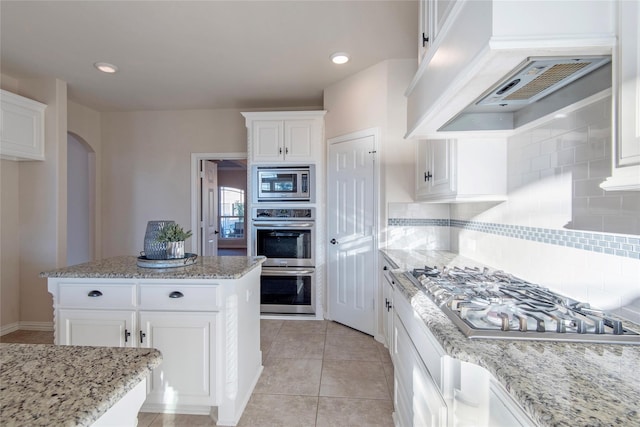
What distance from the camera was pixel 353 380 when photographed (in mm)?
2203

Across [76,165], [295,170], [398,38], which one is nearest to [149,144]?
[76,165]

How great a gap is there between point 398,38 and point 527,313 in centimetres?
234

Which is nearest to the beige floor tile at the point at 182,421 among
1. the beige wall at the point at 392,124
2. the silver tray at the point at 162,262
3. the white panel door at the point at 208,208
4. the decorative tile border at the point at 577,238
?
the silver tray at the point at 162,262

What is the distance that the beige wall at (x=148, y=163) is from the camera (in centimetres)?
418

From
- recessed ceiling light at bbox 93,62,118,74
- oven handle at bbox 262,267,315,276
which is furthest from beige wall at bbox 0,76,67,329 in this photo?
oven handle at bbox 262,267,315,276

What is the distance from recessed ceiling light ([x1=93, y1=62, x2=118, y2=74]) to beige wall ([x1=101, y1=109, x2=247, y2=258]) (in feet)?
3.86

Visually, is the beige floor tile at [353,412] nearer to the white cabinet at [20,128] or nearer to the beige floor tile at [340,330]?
the beige floor tile at [340,330]

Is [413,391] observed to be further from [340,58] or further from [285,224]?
[340,58]

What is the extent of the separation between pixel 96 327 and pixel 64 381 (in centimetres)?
143

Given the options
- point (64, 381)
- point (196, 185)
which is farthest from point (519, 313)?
point (196, 185)

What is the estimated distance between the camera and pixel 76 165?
432cm

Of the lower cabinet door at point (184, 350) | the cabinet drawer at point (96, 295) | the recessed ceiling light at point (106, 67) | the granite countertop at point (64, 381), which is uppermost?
the recessed ceiling light at point (106, 67)

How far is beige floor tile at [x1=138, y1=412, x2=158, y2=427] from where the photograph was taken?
68.8 inches

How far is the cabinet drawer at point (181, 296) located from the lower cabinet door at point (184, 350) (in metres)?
0.04
